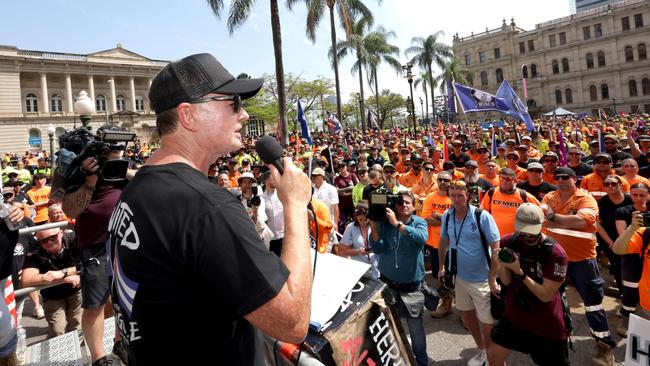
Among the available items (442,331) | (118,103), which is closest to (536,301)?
(442,331)

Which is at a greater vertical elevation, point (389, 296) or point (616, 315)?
point (389, 296)

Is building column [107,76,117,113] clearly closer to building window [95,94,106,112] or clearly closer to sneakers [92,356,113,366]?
building window [95,94,106,112]

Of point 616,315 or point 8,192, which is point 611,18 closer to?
point 616,315

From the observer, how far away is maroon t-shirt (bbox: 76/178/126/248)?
9.83ft

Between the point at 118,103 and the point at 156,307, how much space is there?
58845 mm

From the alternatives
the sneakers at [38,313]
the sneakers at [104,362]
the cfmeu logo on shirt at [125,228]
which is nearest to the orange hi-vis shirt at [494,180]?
the sneakers at [104,362]

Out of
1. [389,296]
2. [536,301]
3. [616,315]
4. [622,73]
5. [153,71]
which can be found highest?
[153,71]

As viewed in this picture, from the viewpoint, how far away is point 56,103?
47.9 m

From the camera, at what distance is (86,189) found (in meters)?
2.94

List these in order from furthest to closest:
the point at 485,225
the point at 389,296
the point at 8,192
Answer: the point at 8,192
the point at 485,225
the point at 389,296

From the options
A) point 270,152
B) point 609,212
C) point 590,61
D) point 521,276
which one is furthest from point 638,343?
point 590,61

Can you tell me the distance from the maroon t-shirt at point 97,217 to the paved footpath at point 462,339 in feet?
11.4

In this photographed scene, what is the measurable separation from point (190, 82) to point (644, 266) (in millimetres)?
4709

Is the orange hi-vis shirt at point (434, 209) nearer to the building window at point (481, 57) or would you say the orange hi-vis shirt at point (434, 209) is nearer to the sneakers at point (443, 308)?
the sneakers at point (443, 308)
